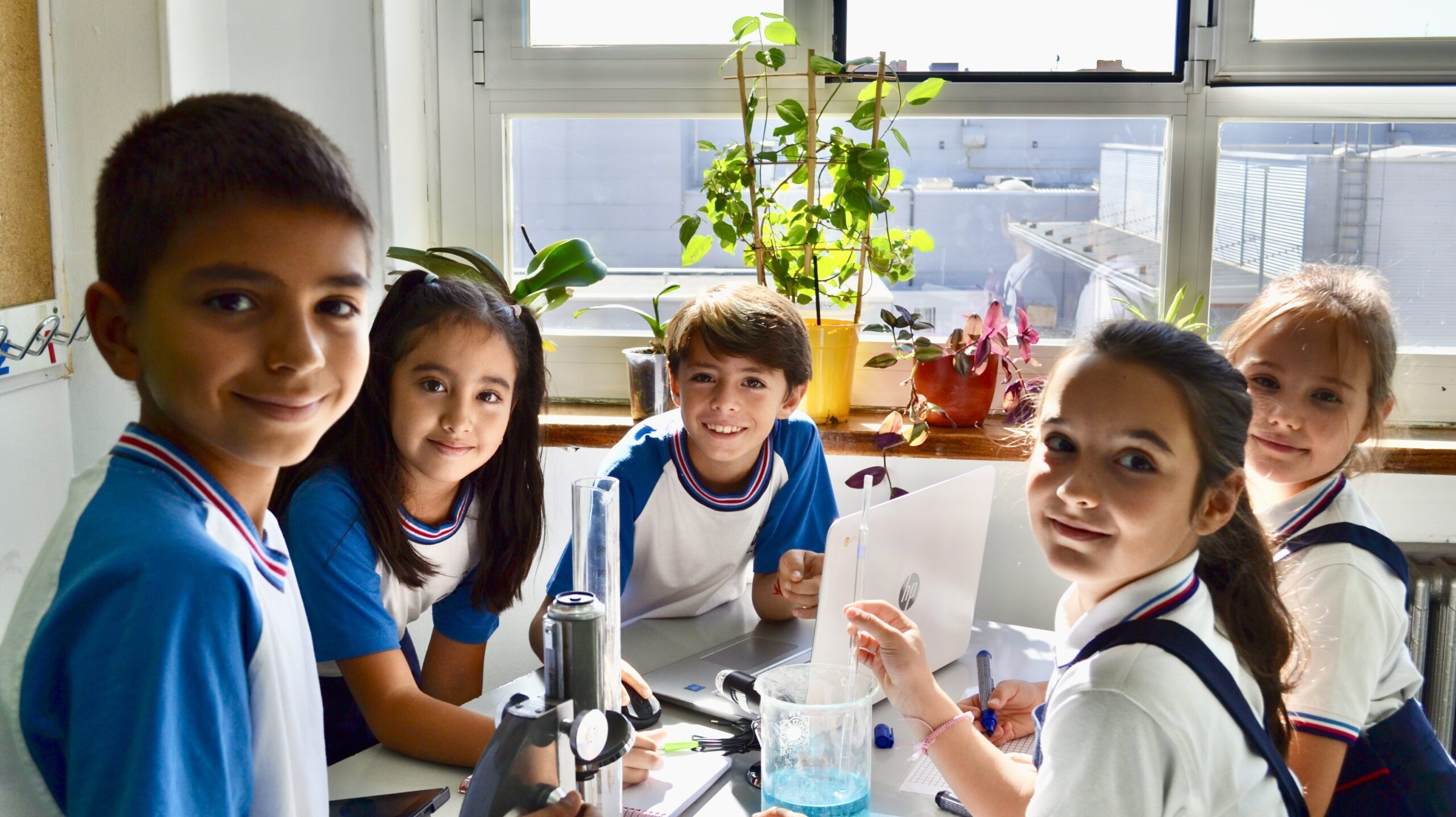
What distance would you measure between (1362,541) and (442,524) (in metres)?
1.13

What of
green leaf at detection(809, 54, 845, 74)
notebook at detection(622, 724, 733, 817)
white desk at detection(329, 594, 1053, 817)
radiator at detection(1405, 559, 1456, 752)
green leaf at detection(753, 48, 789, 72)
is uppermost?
green leaf at detection(753, 48, 789, 72)

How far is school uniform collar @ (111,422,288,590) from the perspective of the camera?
2.46 ft

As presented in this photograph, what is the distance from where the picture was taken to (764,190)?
7.58 ft

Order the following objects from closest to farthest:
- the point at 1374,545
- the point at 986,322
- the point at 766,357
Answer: the point at 1374,545 → the point at 766,357 → the point at 986,322

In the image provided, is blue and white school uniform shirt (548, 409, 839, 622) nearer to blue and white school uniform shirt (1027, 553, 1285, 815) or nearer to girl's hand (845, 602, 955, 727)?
girl's hand (845, 602, 955, 727)

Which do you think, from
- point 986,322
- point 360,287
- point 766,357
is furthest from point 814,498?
point 360,287

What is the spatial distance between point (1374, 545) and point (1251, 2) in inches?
58.2

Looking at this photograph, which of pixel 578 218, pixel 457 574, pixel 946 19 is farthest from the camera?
pixel 578 218

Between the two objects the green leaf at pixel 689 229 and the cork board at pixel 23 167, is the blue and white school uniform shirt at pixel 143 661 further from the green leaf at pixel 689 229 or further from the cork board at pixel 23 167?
the green leaf at pixel 689 229

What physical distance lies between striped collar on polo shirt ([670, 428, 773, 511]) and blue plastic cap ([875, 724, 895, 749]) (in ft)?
1.85

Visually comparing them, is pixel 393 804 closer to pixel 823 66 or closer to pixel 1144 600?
pixel 1144 600

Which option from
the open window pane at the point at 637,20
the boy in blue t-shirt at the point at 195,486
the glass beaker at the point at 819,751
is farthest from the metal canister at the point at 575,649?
the open window pane at the point at 637,20

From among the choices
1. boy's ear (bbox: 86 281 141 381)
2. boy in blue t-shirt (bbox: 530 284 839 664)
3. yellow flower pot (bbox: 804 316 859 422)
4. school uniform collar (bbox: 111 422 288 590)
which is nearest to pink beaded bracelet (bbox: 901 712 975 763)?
boy in blue t-shirt (bbox: 530 284 839 664)

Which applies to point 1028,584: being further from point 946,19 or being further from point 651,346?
point 946,19
